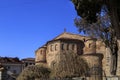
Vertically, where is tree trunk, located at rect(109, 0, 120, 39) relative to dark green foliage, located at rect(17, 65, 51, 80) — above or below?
above

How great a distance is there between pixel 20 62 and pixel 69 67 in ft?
185

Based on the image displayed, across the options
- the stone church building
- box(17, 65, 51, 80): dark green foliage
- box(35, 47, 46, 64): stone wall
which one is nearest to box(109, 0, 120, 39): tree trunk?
box(17, 65, 51, 80): dark green foliage

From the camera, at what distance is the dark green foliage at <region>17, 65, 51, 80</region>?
41.1 m

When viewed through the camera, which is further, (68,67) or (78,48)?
(78,48)

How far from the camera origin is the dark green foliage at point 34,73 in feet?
135

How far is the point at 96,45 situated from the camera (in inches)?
2987

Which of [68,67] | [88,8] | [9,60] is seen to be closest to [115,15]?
[88,8]

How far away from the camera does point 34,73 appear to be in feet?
137

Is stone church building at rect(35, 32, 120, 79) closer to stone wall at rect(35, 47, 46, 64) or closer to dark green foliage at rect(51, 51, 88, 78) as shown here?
stone wall at rect(35, 47, 46, 64)

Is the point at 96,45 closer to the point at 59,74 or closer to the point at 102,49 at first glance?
the point at 102,49

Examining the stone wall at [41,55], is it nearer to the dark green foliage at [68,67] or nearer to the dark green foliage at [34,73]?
the dark green foliage at [68,67]

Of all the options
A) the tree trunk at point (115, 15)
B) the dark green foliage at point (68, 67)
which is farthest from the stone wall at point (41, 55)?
the tree trunk at point (115, 15)

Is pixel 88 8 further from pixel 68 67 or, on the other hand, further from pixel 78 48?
pixel 78 48

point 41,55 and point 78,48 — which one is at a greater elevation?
point 78,48
